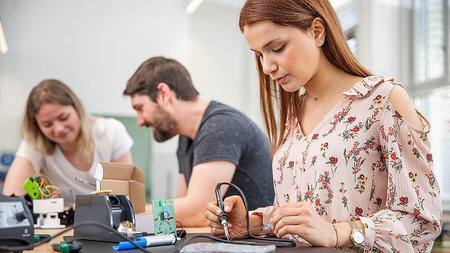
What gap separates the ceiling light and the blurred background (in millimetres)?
25

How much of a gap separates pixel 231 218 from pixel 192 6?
3.11m

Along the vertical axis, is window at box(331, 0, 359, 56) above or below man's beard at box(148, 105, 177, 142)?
above

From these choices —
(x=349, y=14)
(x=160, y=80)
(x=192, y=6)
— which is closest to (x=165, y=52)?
(x=192, y=6)

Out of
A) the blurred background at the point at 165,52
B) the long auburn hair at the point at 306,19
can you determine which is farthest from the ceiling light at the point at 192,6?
the long auburn hair at the point at 306,19

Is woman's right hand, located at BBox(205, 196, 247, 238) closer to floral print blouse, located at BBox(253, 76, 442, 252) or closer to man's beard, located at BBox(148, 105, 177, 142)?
floral print blouse, located at BBox(253, 76, 442, 252)

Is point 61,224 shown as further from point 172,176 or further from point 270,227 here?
point 172,176

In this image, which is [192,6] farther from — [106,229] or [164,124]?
[106,229]

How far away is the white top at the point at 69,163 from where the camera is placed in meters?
2.31

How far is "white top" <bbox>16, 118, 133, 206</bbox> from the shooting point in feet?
7.59

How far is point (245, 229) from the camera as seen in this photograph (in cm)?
108

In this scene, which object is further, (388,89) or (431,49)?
(431,49)

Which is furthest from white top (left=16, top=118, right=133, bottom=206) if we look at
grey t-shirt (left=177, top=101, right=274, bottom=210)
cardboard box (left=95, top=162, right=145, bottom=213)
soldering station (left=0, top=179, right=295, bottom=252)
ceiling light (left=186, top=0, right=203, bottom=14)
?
ceiling light (left=186, top=0, right=203, bottom=14)

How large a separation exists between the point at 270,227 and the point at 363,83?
1.27ft

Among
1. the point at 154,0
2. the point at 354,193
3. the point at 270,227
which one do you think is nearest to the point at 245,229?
the point at 270,227
